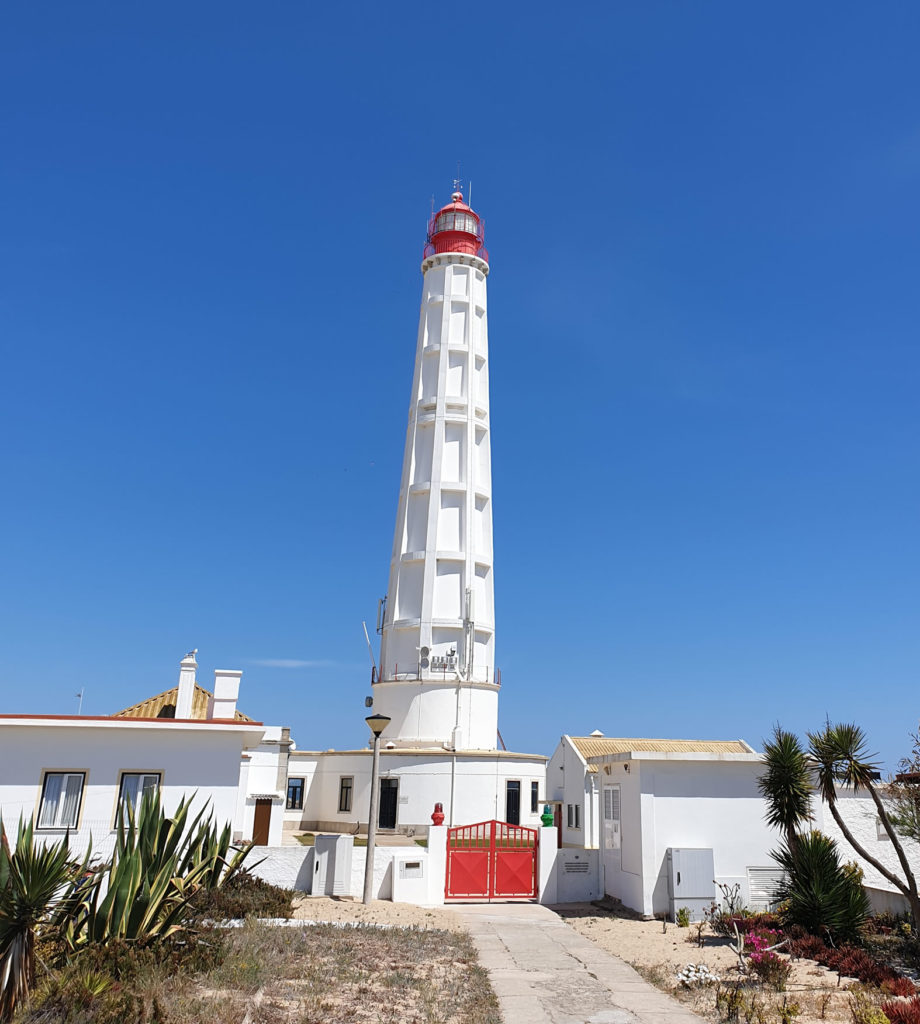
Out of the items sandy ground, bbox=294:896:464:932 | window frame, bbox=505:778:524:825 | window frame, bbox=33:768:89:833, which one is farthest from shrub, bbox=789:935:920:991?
window frame, bbox=505:778:524:825

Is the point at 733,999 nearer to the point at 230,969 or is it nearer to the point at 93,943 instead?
the point at 230,969

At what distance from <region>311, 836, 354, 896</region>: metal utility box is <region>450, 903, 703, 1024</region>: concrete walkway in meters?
2.95

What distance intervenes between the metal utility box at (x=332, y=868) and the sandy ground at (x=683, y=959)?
4989mm

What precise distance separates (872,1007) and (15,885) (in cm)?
1000

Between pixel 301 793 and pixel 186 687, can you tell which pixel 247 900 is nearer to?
pixel 186 687

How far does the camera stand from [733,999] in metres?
10.1

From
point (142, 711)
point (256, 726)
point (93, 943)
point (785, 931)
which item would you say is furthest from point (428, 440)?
point (93, 943)

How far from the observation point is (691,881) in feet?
57.7

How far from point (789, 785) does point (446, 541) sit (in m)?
23.2

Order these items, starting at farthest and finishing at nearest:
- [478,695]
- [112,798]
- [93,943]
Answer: [478,695] < [112,798] < [93,943]

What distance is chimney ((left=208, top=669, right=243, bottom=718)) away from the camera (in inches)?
930

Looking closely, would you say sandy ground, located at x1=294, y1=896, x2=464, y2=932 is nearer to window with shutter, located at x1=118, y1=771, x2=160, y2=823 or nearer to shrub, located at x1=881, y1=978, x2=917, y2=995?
window with shutter, located at x1=118, y1=771, x2=160, y2=823

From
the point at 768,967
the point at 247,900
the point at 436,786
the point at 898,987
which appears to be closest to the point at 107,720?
the point at 247,900

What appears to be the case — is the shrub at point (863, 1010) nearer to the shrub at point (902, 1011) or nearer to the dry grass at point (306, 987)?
the shrub at point (902, 1011)
